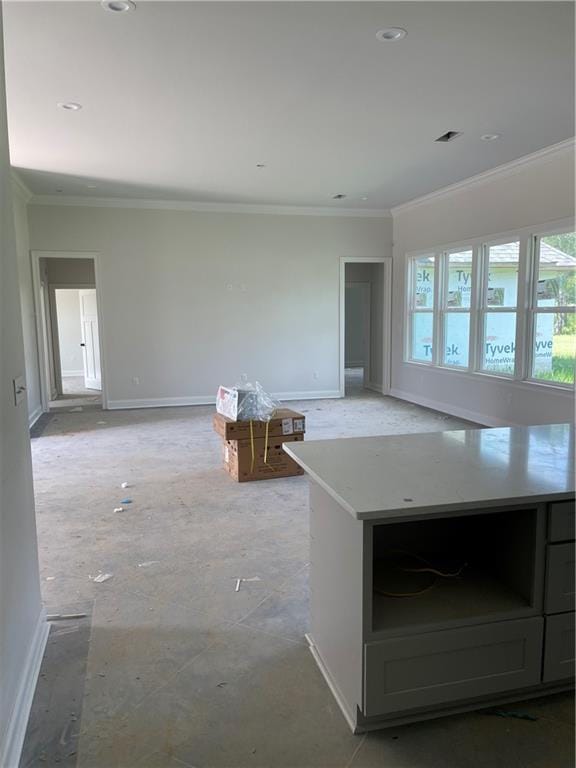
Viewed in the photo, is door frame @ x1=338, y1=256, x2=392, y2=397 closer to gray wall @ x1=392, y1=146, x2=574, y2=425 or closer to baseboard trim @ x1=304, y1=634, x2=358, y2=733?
gray wall @ x1=392, y1=146, x2=574, y2=425

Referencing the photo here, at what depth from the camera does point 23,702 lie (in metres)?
1.83

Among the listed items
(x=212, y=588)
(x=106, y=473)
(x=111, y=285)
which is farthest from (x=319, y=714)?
(x=111, y=285)

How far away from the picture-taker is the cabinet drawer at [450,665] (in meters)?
1.67

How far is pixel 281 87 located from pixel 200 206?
428 cm

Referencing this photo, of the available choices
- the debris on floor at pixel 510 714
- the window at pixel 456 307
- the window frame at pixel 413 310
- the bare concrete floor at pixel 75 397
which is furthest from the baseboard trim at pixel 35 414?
the debris on floor at pixel 510 714

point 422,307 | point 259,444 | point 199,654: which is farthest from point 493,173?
point 199,654

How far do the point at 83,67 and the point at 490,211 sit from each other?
15.2ft

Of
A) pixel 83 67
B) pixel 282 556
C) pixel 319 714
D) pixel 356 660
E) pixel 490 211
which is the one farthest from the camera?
pixel 490 211

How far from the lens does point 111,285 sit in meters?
7.62

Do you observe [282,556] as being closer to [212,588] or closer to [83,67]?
[212,588]

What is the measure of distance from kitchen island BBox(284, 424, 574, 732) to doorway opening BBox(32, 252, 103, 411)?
6648 millimetres

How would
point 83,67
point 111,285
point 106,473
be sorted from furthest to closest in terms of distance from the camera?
1. point 111,285
2. point 106,473
3. point 83,67

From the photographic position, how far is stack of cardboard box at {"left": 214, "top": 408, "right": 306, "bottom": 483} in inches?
174

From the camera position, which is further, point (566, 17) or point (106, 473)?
point (106, 473)
